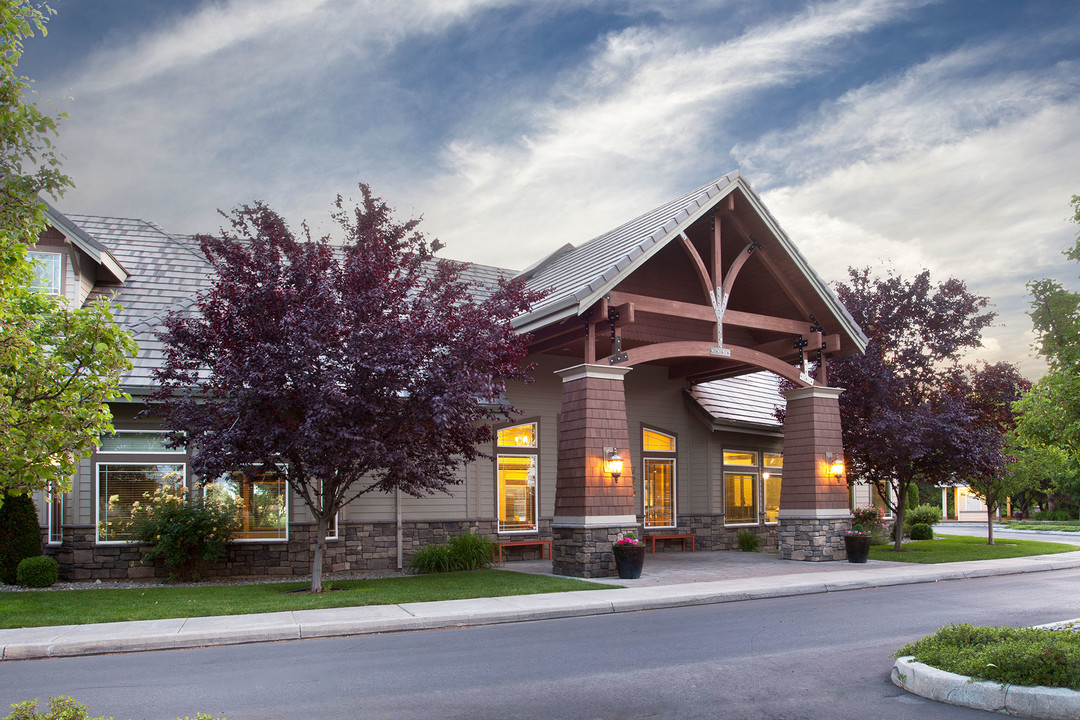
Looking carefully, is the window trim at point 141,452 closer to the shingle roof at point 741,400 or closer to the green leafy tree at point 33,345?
the green leafy tree at point 33,345

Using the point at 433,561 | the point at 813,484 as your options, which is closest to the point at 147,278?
the point at 433,561

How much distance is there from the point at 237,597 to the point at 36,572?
4589 mm

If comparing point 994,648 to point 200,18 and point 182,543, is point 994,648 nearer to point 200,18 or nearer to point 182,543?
point 182,543

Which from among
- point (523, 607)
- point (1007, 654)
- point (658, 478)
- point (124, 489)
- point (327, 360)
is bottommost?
point (523, 607)

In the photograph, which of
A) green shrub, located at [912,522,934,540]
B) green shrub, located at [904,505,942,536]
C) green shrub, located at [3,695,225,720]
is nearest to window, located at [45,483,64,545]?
green shrub, located at [3,695,225,720]

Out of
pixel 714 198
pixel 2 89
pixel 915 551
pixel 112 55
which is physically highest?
pixel 112 55

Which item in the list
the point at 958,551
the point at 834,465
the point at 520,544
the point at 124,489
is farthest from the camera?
the point at 958,551

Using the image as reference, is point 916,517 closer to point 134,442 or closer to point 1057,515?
point 1057,515

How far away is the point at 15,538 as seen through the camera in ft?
49.6

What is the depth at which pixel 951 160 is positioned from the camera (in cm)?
1695

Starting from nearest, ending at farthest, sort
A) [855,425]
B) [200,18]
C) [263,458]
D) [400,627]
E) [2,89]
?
1. [2,89]
2. [400,627]
3. [263,458]
4. [200,18]
5. [855,425]

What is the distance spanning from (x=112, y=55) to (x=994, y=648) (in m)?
17.2

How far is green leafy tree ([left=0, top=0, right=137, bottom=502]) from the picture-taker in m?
5.70

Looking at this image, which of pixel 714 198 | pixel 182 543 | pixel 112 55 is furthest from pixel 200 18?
pixel 714 198
